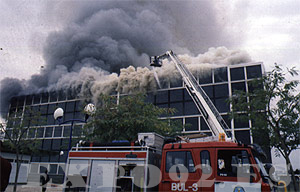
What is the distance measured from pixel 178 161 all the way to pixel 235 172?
151 centimetres

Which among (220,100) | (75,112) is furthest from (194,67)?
(75,112)

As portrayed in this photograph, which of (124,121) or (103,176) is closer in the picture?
(103,176)

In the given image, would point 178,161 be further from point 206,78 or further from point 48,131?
point 48,131

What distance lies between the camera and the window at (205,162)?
6.41 meters

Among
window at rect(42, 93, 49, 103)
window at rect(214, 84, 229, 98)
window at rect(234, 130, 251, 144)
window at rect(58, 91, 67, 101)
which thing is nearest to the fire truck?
window at rect(234, 130, 251, 144)

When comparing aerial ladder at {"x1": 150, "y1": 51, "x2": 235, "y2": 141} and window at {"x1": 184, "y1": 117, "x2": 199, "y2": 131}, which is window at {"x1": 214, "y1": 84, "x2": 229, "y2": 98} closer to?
window at {"x1": 184, "y1": 117, "x2": 199, "y2": 131}

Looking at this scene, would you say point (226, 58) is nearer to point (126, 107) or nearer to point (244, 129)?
point (244, 129)

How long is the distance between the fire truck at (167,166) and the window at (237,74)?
2436 centimetres

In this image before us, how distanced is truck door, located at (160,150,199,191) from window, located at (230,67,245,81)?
25.8 m

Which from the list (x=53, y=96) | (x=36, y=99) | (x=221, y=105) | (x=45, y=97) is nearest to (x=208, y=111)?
(x=221, y=105)

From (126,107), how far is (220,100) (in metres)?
A: 18.8

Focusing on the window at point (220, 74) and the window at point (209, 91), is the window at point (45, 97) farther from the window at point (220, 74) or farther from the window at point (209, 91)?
the window at point (220, 74)

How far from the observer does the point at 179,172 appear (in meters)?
6.64

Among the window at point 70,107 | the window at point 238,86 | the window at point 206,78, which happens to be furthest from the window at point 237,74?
the window at point 70,107
